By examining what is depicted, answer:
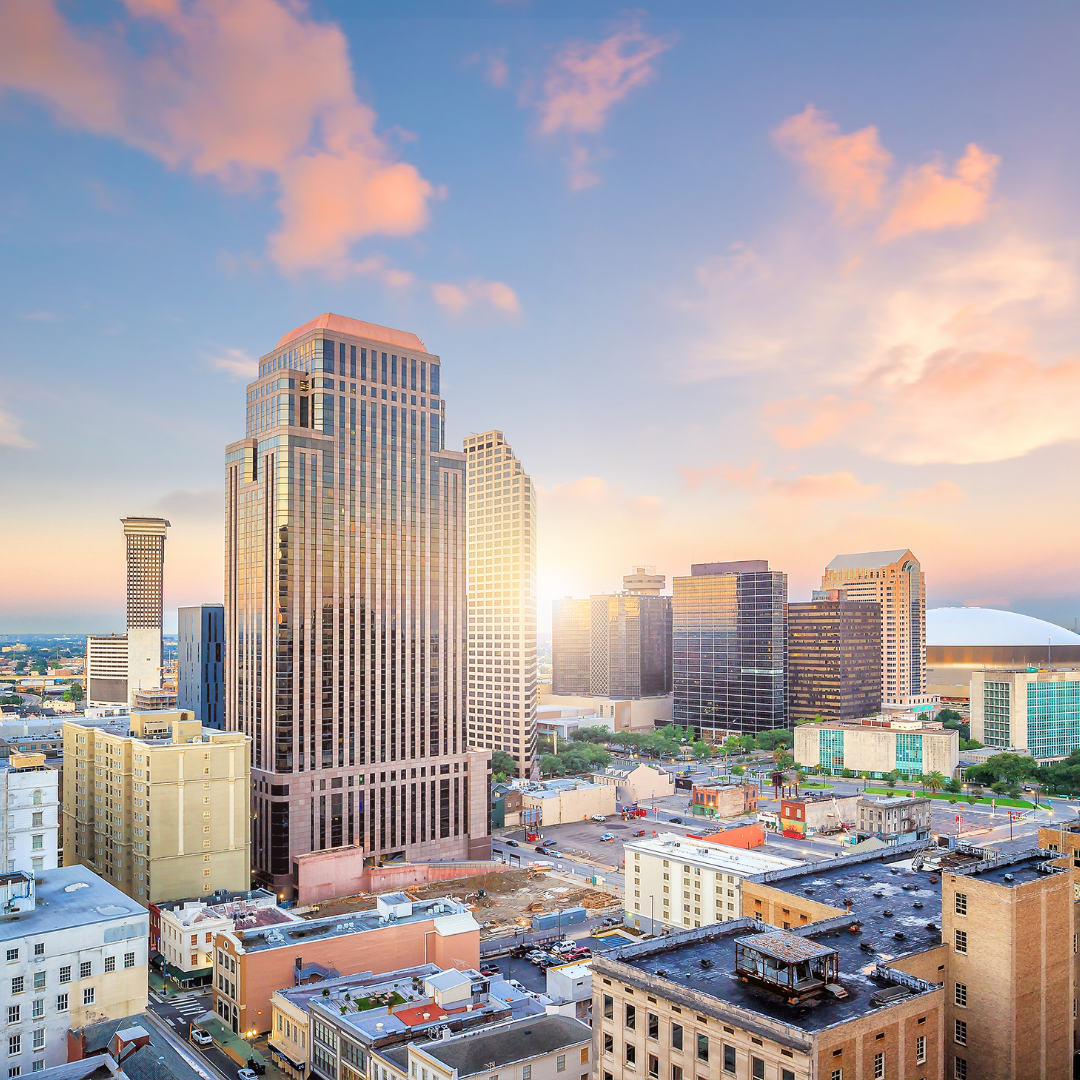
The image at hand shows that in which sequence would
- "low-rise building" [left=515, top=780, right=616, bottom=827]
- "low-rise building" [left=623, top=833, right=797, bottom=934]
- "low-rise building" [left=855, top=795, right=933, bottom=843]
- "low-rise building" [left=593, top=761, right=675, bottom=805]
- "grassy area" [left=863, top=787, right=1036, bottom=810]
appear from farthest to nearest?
"low-rise building" [left=593, top=761, right=675, bottom=805] < "grassy area" [left=863, top=787, right=1036, bottom=810] < "low-rise building" [left=515, top=780, right=616, bottom=827] < "low-rise building" [left=855, top=795, right=933, bottom=843] < "low-rise building" [left=623, top=833, right=797, bottom=934]

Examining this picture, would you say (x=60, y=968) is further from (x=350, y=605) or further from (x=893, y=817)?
(x=893, y=817)

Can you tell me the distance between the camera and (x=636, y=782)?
188m

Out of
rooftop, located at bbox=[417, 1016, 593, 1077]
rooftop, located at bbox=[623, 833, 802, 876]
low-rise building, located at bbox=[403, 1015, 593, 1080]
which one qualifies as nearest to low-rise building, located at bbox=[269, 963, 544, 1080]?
rooftop, located at bbox=[417, 1016, 593, 1077]

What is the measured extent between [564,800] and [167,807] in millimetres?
82879

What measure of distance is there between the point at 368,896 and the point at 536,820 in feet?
177

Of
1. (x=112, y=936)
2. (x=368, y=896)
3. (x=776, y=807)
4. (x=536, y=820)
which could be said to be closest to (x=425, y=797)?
(x=368, y=896)

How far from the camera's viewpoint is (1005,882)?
53.8 meters

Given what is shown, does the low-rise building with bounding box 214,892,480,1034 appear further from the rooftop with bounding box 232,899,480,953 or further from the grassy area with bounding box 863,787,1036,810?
the grassy area with bounding box 863,787,1036,810

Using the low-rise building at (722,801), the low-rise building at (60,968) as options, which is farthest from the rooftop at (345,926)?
the low-rise building at (722,801)

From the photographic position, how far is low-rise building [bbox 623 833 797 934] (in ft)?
320

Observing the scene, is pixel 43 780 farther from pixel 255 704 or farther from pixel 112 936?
pixel 255 704

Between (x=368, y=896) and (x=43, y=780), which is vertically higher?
(x=43, y=780)

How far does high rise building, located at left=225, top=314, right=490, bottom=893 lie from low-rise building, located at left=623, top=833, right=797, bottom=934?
3566 centimetres

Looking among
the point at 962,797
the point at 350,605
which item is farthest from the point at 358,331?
the point at 962,797
